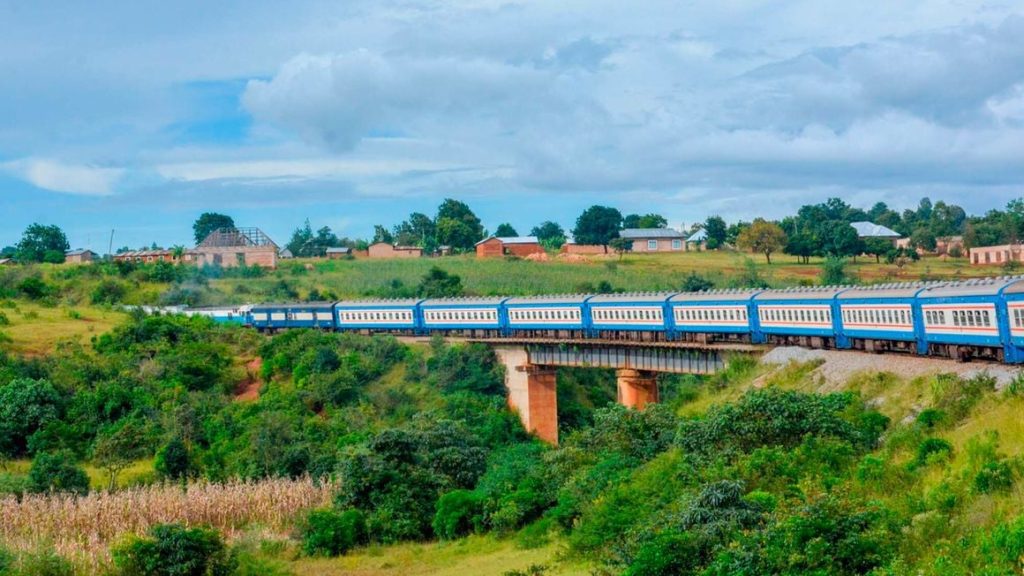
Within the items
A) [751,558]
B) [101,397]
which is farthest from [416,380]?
[751,558]

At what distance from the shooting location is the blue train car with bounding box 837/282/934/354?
38.2m

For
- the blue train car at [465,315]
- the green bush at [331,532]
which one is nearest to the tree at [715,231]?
the blue train car at [465,315]

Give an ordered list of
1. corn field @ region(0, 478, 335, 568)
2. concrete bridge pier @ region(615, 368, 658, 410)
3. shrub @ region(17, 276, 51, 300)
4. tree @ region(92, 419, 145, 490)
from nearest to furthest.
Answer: corn field @ region(0, 478, 335, 568), tree @ region(92, 419, 145, 490), concrete bridge pier @ region(615, 368, 658, 410), shrub @ region(17, 276, 51, 300)

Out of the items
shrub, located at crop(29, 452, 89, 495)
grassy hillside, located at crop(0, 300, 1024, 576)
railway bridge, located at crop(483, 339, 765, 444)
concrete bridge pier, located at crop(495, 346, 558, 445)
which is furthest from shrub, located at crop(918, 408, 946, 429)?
concrete bridge pier, located at crop(495, 346, 558, 445)

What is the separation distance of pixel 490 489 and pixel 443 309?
29.8m

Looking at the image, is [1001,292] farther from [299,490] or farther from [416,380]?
[416,380]

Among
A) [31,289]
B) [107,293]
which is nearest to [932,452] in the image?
[31,289]

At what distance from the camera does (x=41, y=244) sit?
5064 inches

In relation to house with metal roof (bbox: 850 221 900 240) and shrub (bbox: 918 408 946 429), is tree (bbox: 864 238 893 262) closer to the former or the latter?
house with metal roof (bbox: 850 221 900 240)

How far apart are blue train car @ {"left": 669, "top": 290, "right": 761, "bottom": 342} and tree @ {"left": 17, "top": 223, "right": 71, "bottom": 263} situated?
A: 289 ft

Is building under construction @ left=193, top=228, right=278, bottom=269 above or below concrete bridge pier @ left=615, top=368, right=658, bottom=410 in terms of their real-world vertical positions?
above

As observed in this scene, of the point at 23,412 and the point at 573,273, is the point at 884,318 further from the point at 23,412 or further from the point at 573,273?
the point at 573,273

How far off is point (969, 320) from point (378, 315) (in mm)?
41964

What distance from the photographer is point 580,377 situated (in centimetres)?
6794
